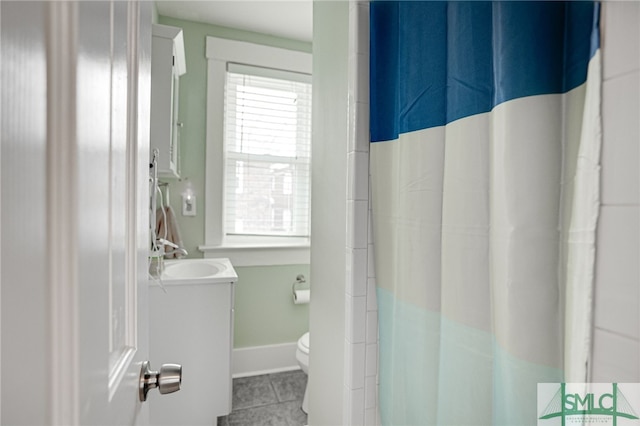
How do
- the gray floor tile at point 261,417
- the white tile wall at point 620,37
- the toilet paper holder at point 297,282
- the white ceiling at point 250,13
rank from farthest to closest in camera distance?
the toilet paper holder at point 297,282 < the white ceiling at point 250,13 < the gray floor tile at point 261,417 < the white tile wall at point 620,37

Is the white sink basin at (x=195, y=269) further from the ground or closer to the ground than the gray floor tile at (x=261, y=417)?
further from the ground

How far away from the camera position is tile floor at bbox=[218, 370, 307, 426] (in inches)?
75.2

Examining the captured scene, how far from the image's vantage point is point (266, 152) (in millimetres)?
2566

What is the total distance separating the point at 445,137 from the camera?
29.9 inches

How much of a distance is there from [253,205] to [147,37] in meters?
1.98

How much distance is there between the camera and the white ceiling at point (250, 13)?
6.98 feet

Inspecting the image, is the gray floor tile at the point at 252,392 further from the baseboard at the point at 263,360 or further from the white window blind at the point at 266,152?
the white window blind at the point at 266,152

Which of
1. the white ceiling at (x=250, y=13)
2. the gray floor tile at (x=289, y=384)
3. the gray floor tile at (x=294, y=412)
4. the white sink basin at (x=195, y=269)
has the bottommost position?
the gray floor tile at (x=289, y=384)

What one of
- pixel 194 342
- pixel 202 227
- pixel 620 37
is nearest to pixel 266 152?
pixel 202 227

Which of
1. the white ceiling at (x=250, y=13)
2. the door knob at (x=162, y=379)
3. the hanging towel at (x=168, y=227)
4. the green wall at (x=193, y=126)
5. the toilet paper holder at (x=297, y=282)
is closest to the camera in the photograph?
the door knob at (x=162, y=379)

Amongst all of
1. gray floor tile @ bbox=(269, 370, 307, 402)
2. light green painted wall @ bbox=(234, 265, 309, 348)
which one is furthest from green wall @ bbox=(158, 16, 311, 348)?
gray floor tile @ bbox=(269, 370, 307, 402)

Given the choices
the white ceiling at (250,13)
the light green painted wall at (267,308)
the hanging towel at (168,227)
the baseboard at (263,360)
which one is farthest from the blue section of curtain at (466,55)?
the baseboard at (263,360)

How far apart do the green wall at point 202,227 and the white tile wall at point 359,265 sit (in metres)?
1.51

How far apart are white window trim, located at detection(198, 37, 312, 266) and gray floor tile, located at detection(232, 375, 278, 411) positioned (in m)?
0.79
